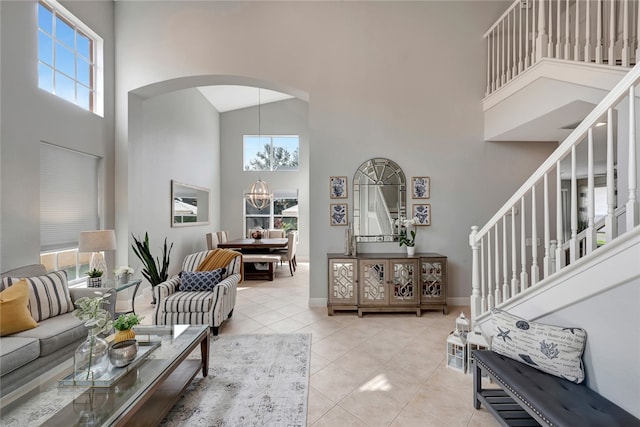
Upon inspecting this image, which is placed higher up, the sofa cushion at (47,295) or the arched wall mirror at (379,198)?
the arched wall mirror at (379,198)

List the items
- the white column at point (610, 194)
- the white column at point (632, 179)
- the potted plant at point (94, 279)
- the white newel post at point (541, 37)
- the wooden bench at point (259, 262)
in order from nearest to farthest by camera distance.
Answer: the white column at point (632, 179)
the white column at point (610, 194)
the white newel post at point (541, 37)
the potted plant at point (94, 279)
the wooden bench at point (259, 262)

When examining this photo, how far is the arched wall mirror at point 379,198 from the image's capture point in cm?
416

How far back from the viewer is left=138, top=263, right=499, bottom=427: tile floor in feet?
6.39

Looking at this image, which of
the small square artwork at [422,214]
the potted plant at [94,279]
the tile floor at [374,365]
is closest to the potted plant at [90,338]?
the tile floor at [374,365]

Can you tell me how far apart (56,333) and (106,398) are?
3.90 ft

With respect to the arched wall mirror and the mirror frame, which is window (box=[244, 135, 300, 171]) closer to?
the mirror frame

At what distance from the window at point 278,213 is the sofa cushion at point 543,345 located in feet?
21.8

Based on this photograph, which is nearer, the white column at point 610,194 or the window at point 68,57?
the white column at point 610,194

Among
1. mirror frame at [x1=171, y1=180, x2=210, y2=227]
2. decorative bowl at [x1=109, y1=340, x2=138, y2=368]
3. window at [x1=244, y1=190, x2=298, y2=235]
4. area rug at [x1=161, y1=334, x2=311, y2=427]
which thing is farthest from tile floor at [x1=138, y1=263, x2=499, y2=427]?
window at [x1=244, y1=190, x2=298, y2=235]

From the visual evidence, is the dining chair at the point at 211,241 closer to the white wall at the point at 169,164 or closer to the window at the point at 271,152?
the white wall at the point at 169,164

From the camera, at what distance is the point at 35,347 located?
83.1 inches

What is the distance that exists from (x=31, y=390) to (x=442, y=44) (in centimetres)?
A: 543

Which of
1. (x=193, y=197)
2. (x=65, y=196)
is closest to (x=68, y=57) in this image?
(x=65, y=196)

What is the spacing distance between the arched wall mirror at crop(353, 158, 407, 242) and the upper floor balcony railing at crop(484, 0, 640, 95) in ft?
5.80
